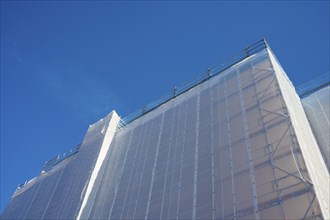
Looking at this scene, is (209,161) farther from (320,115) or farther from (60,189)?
(60,189)

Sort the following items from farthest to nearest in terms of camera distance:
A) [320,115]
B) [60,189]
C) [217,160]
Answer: [60,189]
[320,115]
[217,160]

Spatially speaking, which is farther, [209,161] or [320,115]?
[320,115]

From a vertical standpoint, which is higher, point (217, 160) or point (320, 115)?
point (320, 115)

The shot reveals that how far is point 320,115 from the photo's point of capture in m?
13.2

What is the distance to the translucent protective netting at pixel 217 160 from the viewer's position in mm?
8625

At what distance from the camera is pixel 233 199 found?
9.15m

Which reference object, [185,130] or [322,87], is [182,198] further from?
[322,87]

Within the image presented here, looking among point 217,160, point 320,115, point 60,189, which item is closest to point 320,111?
point 320,115

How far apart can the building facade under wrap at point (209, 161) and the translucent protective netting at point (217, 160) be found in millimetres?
34

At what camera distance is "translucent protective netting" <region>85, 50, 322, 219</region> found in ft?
28.3

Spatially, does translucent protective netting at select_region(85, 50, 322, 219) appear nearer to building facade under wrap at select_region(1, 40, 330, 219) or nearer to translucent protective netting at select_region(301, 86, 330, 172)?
building facade under wrap at select_region(1, 40, 330, 219)

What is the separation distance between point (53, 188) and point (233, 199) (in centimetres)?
1290

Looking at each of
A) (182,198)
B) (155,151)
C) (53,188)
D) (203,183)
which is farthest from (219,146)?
(53,188)

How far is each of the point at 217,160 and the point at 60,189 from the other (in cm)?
1034
